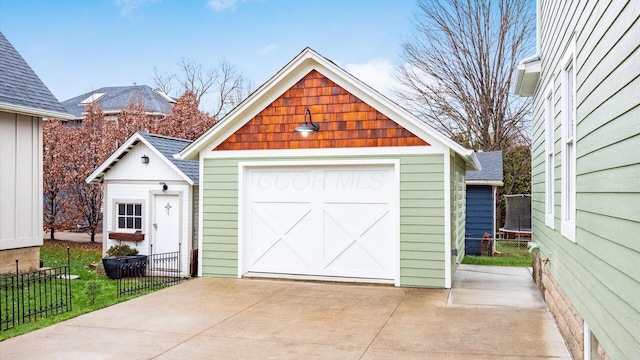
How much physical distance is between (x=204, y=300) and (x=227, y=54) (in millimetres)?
26577

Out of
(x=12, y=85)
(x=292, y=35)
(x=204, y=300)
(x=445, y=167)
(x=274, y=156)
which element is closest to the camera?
(x=204, y=300)

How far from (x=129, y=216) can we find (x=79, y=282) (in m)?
1.82

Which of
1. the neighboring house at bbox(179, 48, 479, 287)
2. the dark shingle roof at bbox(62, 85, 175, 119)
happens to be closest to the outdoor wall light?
the neighboring house at bbox(179, 48, 479, 287)

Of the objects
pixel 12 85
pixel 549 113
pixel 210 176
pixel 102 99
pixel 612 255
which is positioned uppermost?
pixel 102 99

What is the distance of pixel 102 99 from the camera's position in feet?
103

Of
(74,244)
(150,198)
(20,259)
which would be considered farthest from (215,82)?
(20,259)

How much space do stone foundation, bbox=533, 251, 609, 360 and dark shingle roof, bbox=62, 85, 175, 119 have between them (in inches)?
963

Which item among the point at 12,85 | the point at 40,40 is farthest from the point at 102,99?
the point at 12,85

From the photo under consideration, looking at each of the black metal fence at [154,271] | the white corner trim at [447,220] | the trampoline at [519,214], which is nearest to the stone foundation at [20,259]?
the black metal fence at [154,271]

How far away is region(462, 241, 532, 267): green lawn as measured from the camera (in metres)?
12.9

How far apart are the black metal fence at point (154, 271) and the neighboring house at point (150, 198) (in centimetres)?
16

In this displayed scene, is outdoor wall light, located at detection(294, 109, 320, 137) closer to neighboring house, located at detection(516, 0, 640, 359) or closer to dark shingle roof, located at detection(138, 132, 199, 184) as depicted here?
dark shingle roof, located at detection(138, 132, 199, 184)

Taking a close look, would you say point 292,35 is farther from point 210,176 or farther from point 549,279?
point 549,279

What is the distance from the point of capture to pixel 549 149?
7539mm
